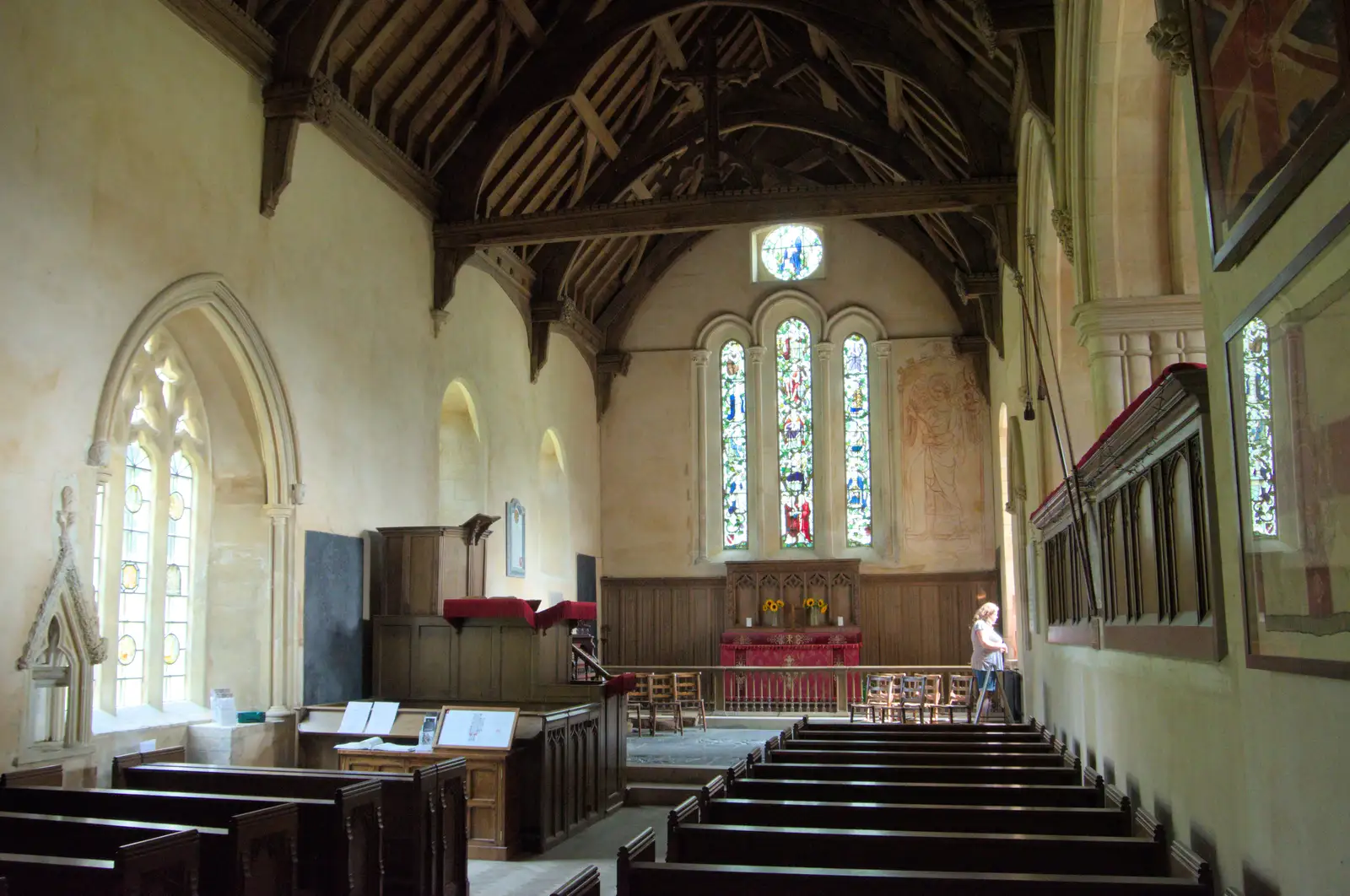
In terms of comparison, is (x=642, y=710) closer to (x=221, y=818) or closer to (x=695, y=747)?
(x=695, y=747)

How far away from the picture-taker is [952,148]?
12203mm

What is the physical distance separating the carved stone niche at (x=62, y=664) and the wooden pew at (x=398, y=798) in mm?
669

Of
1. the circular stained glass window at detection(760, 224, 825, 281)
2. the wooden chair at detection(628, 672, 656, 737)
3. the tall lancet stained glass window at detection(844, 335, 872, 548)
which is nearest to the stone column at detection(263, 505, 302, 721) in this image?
the wooden chair at detection(628, 672, 656, 737)

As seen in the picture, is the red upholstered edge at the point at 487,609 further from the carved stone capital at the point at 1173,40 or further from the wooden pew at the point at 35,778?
the carved stone capital at the point at 1173,40

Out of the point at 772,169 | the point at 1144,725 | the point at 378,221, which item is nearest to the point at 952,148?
the point at 772,169

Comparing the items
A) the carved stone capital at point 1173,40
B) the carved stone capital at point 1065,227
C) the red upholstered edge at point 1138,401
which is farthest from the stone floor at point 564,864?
the carved stone capital at point 1173,40

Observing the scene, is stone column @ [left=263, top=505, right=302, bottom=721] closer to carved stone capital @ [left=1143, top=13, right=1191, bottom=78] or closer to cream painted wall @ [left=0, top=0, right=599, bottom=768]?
cream painted wall @ [left=0, top=0, right=599, bottom=768]

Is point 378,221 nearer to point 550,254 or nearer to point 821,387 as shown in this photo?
point 550,254

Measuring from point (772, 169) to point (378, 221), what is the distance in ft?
18.3

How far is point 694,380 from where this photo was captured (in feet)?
55.6

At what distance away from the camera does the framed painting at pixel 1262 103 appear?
2.16 meters

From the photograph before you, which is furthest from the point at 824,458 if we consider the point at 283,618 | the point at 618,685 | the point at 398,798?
the point at 398,798

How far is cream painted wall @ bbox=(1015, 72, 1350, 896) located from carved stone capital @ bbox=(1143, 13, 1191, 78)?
0.60 feet

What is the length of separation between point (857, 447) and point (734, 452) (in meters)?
1.77
